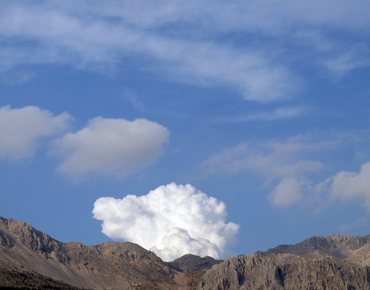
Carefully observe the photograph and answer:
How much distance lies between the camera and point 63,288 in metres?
194

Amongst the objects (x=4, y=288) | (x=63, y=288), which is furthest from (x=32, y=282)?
(x=4, y=288)

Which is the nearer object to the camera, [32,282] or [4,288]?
[4,288]

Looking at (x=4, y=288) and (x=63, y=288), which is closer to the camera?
(x=4, y=288)

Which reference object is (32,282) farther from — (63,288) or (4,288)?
(4,288)

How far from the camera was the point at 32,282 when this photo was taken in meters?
188

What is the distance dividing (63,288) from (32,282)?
12.7 meters

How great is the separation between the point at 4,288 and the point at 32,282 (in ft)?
93.9

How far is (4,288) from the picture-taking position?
160m

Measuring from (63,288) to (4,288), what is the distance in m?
37.0
